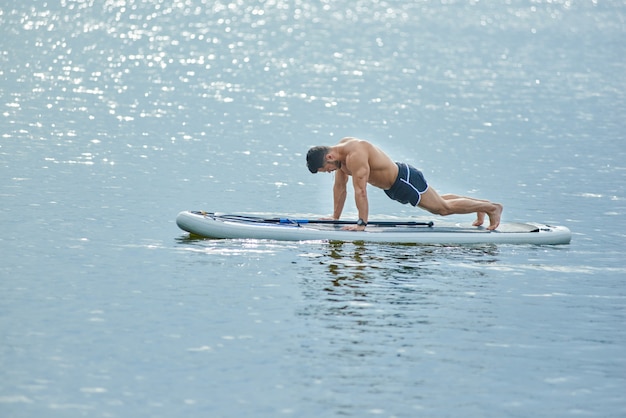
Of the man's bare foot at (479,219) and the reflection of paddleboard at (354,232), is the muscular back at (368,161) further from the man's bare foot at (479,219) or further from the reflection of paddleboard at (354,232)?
the man's bare foot at (479,219)

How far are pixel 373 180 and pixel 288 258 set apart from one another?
238cm

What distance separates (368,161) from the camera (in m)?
20.0

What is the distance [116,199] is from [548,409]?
12.6 meters

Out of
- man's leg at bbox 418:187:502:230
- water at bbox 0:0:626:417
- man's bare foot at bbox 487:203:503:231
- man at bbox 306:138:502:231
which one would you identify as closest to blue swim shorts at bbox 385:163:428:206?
man at bbox 306:138:502:231

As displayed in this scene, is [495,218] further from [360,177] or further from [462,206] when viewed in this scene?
[360,177]

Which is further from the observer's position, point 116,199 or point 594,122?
point 594,122

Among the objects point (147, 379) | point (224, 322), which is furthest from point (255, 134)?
Result: point (147, 379)

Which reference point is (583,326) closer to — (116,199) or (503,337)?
(503,337)

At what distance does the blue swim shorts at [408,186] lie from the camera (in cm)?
2031

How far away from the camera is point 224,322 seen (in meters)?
15.4

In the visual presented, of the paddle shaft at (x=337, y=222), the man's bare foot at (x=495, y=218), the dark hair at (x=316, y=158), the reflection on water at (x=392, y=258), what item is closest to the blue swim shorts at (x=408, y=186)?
the paddle shaft at (x=337, y=222)

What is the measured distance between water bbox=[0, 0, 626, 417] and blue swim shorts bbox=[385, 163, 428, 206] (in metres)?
1.05

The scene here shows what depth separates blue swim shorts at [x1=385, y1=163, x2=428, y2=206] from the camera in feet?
66.6

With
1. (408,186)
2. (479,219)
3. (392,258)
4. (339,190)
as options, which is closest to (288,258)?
(392,258)
